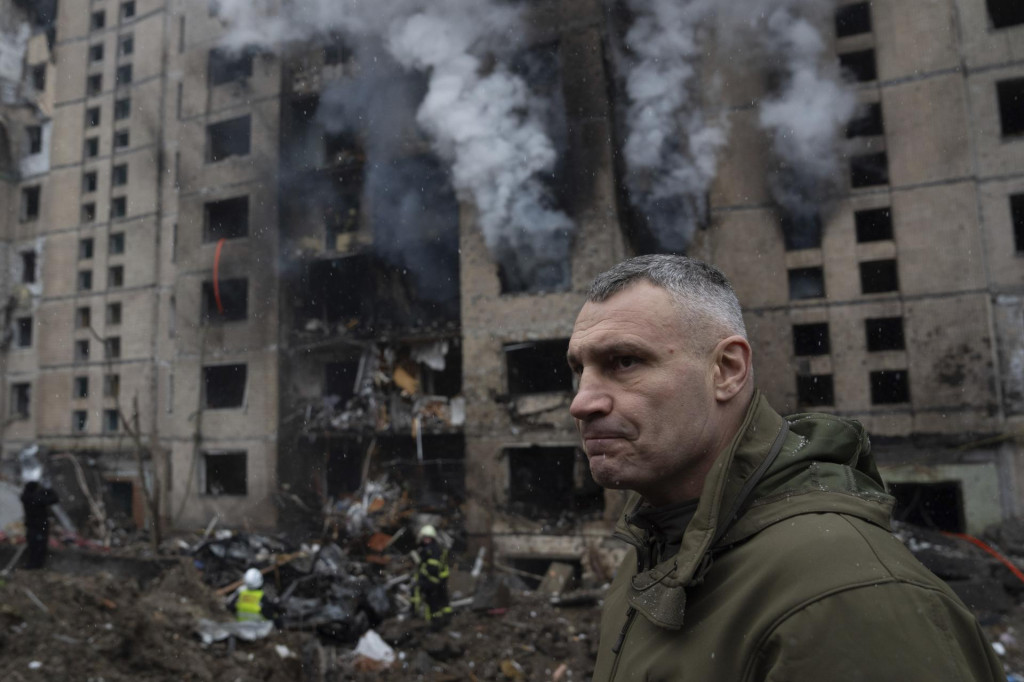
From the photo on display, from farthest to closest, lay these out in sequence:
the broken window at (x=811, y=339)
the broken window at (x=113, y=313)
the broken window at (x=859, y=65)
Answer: the broken window at (x=113, y=313) → the broken window at (x=859, y=65) → the broken window at (x=811, y=339)

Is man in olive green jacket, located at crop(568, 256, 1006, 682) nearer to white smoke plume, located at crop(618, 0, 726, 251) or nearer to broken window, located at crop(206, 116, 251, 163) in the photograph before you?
white smoke plume, located at crop(618, 0, 726, 251)

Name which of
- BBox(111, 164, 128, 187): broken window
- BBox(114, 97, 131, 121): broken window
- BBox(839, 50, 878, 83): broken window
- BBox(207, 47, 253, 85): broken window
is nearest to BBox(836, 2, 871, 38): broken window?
BBox(839, 50, 878, 83): broken window

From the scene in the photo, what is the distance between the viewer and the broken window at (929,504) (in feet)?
46.8

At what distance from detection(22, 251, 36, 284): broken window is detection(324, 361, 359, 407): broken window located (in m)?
13.5

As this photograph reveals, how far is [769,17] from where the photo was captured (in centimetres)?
1550

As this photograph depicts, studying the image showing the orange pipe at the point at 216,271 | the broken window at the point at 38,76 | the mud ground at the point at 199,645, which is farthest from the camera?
the broken window at the point at 38,76

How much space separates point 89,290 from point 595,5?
64.8ft

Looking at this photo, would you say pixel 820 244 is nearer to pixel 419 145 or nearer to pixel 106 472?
pixel 419 145

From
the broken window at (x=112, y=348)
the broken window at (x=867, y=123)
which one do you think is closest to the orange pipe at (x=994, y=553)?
the broken window at (x=867, y=123)

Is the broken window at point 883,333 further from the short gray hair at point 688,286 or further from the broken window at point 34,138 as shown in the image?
the broken window at point 34,138

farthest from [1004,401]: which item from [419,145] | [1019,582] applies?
[419,145]

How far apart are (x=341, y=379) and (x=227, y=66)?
11.8 meters

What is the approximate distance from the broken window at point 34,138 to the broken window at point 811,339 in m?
27.6

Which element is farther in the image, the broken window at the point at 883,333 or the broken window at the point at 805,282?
the broken window at the point at 805,282
